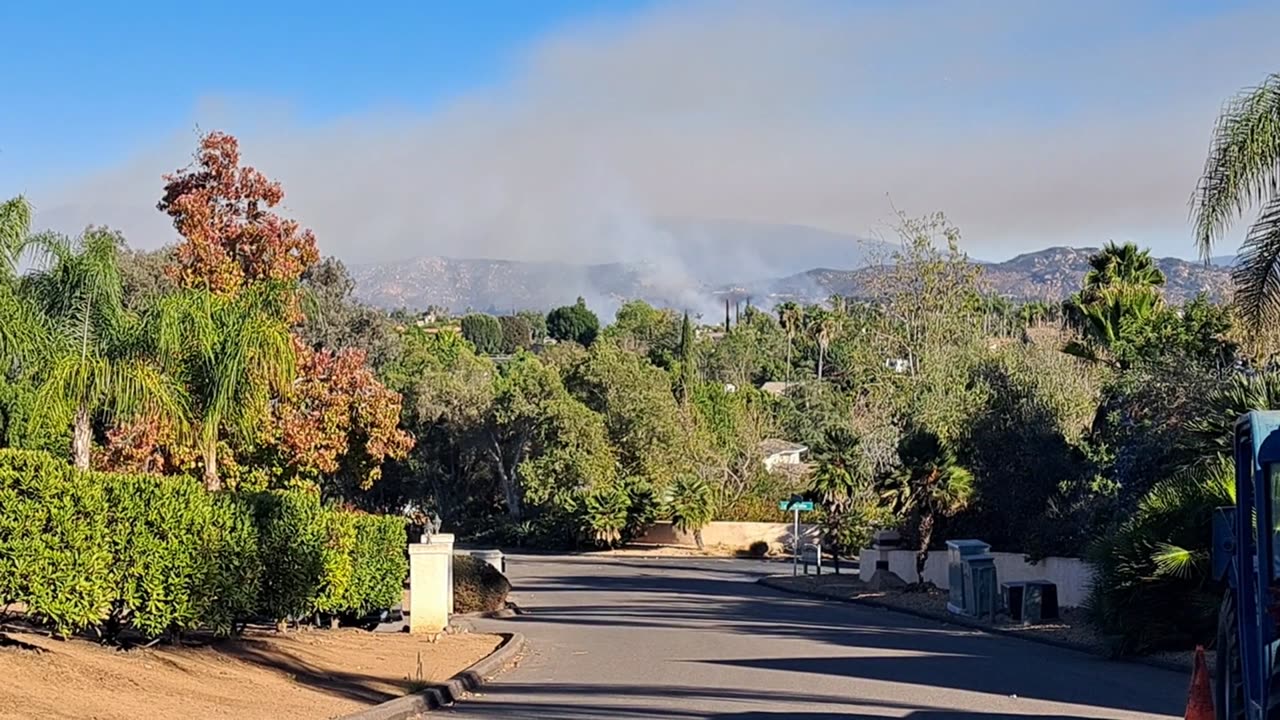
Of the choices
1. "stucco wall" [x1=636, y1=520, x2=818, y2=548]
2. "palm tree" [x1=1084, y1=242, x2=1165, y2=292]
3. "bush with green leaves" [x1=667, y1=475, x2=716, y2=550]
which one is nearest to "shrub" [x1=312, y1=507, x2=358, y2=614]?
"palm tree" [x1=1084, y1=242, x2=1165, y2=292]

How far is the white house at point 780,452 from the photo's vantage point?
7712cm

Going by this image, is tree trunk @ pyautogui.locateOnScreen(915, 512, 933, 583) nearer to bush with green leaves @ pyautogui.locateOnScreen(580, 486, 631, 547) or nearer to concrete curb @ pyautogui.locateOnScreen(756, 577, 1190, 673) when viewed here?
concrete curb @ pyautogui.locateOnScreen(756, 577, 1190, 673)

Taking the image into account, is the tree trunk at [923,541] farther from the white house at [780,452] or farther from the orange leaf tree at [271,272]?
the white house at [780,452]

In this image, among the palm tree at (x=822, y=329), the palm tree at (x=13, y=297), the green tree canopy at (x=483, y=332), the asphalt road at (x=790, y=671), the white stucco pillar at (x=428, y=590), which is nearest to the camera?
the asphalt road at (x=790, y=671)

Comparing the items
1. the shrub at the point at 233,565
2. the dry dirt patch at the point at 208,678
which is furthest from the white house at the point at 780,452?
the shrub at the point at 233,565

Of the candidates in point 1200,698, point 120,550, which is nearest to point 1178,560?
point 1200,698

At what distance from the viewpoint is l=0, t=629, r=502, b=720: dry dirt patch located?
10.7 m

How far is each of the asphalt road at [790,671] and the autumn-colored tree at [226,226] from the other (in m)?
8.20

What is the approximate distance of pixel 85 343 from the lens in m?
18.3

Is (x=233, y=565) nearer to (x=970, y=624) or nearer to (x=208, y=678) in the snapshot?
(x=208, y=678)

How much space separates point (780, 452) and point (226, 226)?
54720mm

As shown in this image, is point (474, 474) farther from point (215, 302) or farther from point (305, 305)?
point (215, 302)

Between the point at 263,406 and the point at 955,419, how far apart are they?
899 inches

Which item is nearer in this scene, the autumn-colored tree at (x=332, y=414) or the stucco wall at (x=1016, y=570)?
the autumn-colored tree at (x=332, y=414)
